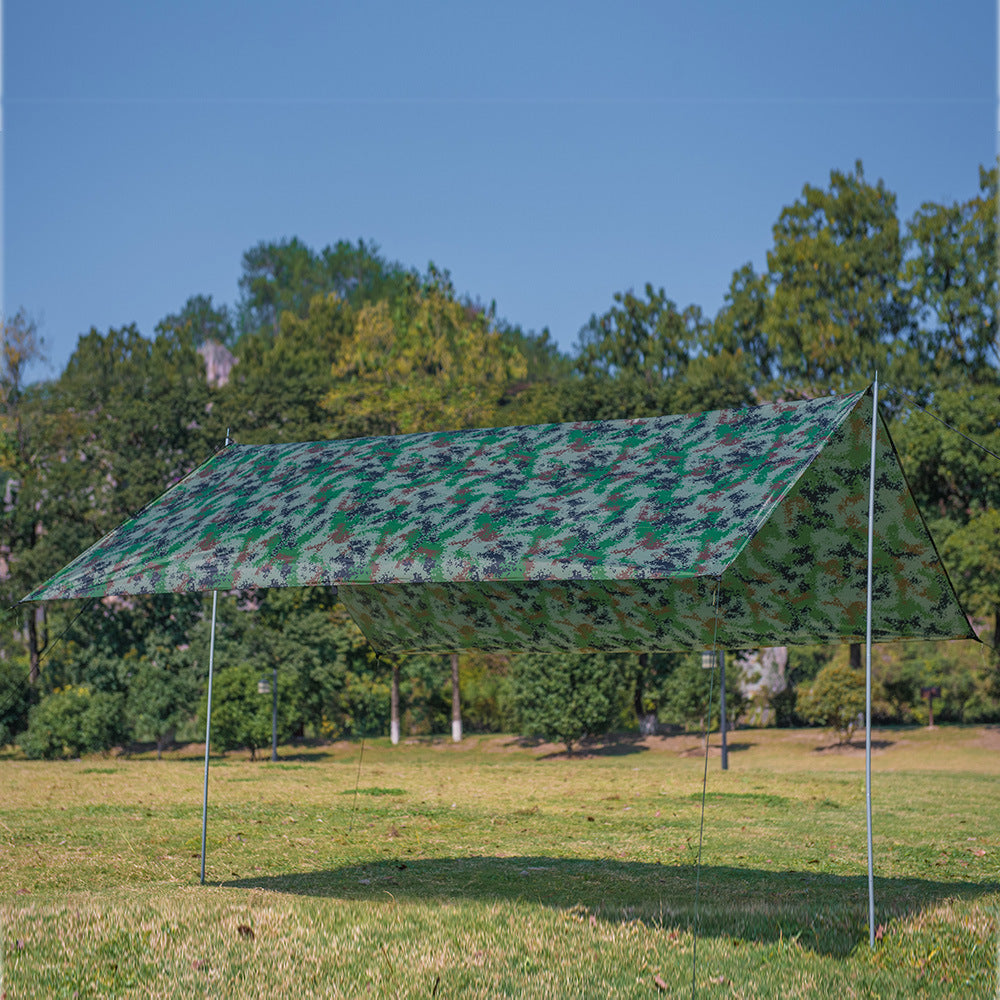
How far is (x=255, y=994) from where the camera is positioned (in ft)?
15.7

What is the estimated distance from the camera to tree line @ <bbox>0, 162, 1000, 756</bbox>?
914 inches

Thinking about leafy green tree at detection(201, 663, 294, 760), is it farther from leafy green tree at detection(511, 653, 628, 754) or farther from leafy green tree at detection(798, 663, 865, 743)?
leafy green tree at detection(798, 663, 865, 743)

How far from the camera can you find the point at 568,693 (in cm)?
2245

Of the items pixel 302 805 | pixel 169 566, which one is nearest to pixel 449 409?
pixel 302 805

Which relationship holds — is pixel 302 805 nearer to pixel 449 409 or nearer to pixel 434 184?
pixel 434 184

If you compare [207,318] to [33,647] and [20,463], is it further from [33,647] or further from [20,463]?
[33,647]

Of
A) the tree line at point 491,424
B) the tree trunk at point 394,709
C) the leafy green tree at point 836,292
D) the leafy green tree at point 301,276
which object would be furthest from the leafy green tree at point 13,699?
the leafy green tree at point 301,276

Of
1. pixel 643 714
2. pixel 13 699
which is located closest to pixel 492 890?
pixel 643 714

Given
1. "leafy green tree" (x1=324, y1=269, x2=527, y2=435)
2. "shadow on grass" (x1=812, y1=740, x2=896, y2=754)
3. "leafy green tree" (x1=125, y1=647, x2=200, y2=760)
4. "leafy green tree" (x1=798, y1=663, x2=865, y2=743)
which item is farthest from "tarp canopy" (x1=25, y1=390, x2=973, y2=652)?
"leafy green tree" (x1=324, y1=269, x2=527, y2=435)

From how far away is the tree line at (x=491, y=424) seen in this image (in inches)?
914

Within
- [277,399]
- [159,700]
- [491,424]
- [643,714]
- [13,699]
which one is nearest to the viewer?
[159,700]

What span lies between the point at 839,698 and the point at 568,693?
18.3 feet

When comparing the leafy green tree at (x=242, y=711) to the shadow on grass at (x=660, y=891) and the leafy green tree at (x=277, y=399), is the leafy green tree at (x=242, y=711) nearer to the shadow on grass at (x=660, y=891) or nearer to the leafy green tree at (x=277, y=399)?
the leafy green tree at (x=277, y=399)

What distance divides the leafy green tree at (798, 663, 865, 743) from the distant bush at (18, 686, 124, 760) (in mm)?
14797
